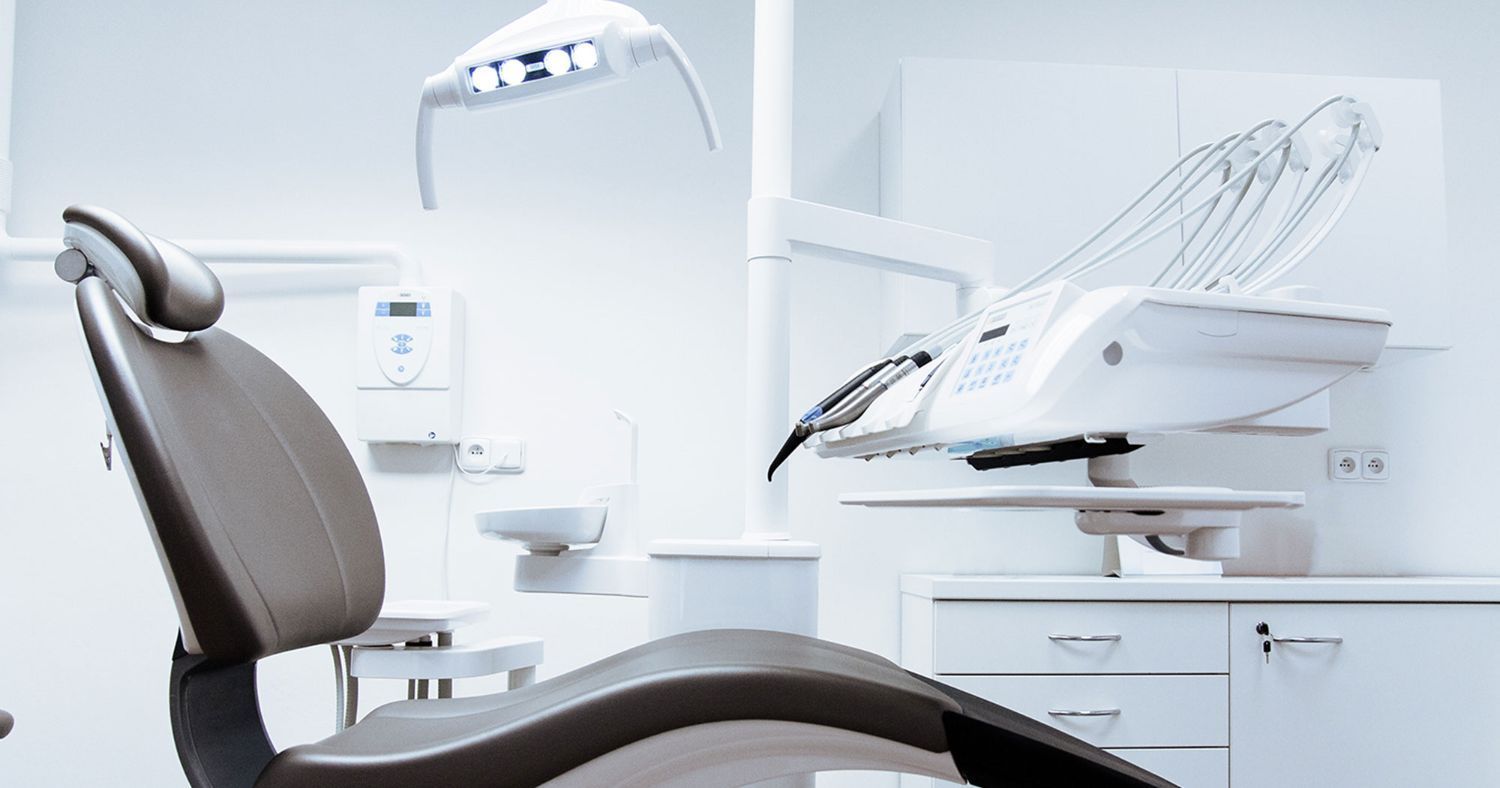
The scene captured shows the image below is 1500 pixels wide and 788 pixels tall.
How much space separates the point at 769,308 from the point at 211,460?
2.17 feet

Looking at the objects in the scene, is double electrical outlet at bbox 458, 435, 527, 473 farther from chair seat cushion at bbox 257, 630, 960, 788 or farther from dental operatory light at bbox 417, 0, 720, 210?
chair seat cushion at bbox 257, 630, 960, 788

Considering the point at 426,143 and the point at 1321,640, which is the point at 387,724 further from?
the point at 1321,640

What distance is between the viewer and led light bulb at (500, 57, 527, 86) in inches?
50.1

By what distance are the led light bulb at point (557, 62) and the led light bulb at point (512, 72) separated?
1.3 inches

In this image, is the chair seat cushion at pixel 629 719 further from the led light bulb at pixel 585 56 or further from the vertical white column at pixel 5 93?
the vertical white column at pixel 5 93

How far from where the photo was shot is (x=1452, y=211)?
2.92 m

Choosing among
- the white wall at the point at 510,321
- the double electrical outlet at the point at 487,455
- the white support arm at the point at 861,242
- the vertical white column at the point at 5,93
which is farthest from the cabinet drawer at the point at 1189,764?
the vertical white column at the point at 5,93

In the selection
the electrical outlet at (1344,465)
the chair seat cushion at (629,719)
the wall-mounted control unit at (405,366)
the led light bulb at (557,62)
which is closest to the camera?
the chair seat cushion at (629,719)

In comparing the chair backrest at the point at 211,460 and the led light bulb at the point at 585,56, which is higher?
the led light bulb at the point at 585,56

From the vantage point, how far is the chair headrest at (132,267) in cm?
90

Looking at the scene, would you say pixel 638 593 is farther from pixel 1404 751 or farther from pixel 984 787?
pixel 1404 751

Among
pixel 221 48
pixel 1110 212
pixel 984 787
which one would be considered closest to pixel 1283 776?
pixel 1110 212

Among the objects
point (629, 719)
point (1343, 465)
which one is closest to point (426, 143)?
point (629, 719)

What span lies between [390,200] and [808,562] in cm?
198
